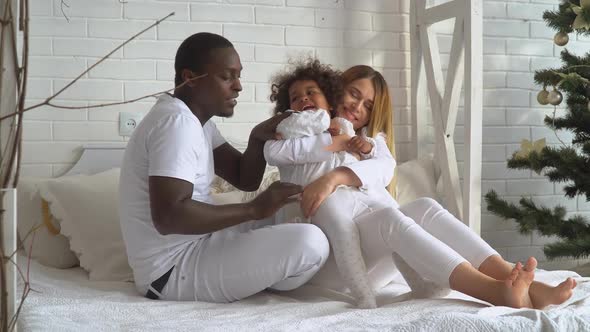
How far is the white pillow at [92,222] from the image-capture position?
242 cm

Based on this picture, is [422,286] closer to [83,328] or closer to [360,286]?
[360,286]

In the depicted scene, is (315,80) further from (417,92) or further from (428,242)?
(417,92)

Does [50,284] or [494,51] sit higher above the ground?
[494,51]

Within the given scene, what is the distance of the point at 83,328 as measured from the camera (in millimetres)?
1655

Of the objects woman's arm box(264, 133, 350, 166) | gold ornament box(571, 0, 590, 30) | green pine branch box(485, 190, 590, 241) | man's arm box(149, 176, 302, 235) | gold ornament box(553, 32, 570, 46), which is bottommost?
green pine branch box(485, 190, 590, 241)

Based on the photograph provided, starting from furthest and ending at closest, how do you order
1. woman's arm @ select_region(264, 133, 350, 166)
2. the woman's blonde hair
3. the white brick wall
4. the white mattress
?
the white brick wall
the woman's blonde hair
woman's arm @ select_region(264, 133, 350, 166)
the white mattress

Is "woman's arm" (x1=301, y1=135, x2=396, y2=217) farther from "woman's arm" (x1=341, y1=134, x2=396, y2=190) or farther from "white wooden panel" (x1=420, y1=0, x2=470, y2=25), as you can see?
"white wooden panel" (x1=420, y1=0, x2=470, y2=25)

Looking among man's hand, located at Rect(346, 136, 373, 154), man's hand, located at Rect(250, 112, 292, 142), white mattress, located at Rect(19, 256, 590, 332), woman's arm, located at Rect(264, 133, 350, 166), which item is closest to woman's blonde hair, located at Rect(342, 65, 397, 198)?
man's hand, located at Rect(346, 136, 373, 154)

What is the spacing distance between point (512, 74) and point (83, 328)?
2727mm

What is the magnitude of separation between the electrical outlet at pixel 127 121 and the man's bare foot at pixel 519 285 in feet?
6.06

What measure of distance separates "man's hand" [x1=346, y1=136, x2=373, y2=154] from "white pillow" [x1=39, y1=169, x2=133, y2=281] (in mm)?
828

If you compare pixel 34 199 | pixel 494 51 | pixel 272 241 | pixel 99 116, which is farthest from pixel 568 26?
pixel 34 199

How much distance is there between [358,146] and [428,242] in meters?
0.56

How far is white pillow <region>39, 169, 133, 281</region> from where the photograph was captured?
242 centimetres
